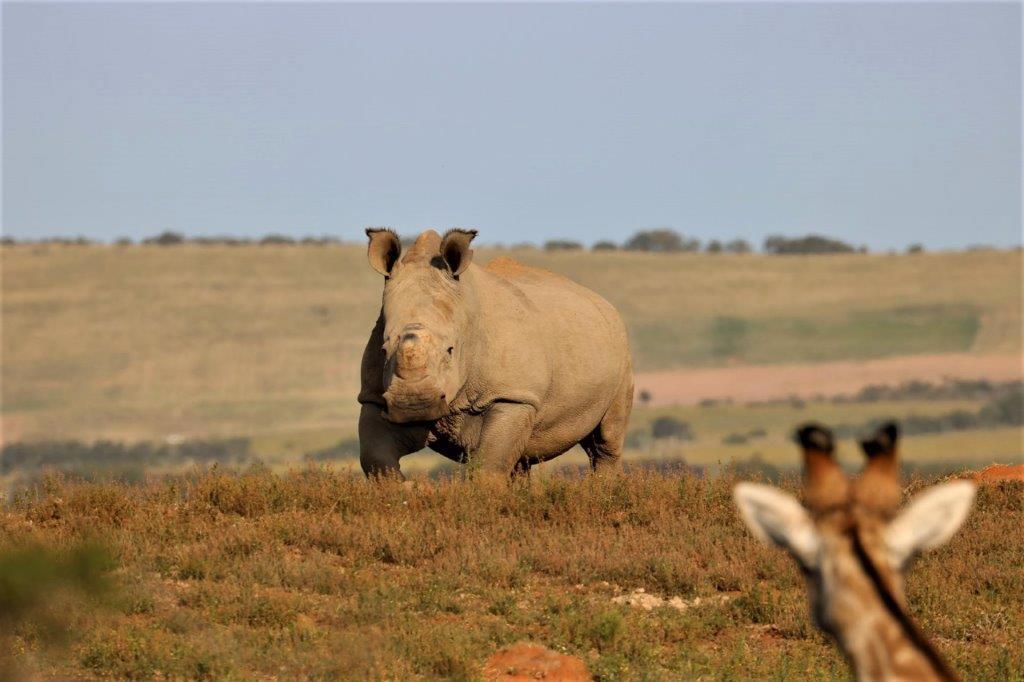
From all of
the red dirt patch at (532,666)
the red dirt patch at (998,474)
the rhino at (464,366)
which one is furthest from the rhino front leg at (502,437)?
the red dirt patch at (532,666)

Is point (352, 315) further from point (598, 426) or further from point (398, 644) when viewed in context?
point (398, 644)

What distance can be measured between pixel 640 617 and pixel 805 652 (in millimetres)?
1095

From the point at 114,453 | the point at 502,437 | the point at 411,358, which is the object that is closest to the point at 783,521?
the point at 411,358

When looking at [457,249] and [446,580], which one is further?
[457,249]

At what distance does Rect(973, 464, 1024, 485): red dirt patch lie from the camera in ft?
54.7

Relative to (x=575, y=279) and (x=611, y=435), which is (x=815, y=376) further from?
(x=611, y=435)

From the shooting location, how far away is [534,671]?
430 inches

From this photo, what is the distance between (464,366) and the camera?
15953 mm

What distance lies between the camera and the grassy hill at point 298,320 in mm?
102375

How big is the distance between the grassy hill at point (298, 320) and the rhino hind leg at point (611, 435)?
257ft

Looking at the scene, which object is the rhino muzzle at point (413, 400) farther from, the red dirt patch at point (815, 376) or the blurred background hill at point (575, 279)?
the red dirt patch at point (815, 376)

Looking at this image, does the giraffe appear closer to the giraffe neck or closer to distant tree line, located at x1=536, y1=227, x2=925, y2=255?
the giraffe neck

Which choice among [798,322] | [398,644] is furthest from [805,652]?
[798,322]

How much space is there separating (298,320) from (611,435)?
95741 millimetres
